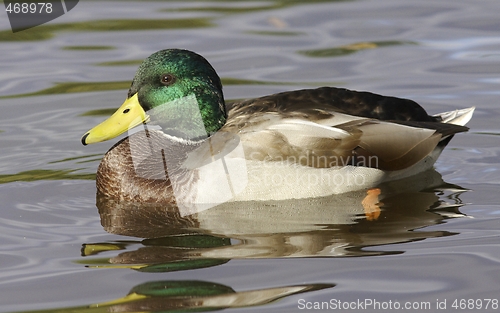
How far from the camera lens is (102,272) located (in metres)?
5.99

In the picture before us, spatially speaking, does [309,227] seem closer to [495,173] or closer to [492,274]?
[492,274]

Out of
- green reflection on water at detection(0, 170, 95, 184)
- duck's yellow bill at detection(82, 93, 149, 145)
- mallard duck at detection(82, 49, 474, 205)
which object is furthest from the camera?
green reflection on water at detection(0, 170, 95, 184)

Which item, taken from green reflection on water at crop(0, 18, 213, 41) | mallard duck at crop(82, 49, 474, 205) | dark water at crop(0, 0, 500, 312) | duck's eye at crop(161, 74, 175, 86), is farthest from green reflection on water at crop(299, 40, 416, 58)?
duck's eye at crop(161, 74, 175, 86)

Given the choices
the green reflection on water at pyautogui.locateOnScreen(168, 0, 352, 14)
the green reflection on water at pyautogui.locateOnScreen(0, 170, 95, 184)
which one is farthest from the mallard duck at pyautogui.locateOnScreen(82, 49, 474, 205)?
the green reflection on water at pyautogui.locateOnScreen(168, 0, 352, 14)

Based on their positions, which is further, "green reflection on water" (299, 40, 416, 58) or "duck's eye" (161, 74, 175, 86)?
"green reflection on water" (299, 40, 416, 58)

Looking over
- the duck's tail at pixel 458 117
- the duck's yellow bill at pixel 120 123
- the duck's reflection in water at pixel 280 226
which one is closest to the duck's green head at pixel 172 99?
the duck's yellow bill at pixel 120 123

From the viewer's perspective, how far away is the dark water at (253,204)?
5715 mm

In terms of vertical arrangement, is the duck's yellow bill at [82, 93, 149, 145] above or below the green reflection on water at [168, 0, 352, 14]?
below

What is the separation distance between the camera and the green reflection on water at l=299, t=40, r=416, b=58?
11617 mm

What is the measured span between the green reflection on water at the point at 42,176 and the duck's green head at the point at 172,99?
3.04 feet

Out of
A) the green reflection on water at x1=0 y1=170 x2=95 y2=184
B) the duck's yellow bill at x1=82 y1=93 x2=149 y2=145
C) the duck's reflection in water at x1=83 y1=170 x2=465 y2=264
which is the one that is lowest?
the duck's reflection in water at x1=83 y1=170 x2=465 y2=264

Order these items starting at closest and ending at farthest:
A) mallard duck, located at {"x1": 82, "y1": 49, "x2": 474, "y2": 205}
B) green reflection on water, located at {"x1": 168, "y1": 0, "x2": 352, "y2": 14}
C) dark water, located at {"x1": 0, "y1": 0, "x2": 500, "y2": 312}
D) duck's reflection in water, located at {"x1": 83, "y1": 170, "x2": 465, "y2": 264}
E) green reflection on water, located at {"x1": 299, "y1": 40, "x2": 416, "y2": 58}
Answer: dark water, located at {"x1": 0, "y1": 0, "x2": 500, "y2": 312}, duck's reflection in water, located at {"x1": 83, "y1": 170, "x2": 465, "y2": 264}, mallard duck, located at {"x1": 82, "y1": 49, "x2": 474, "y2": 205}, green reflection on water, located at {"x1": 299, "y1": 40, "x2": 416, "y2": 58}, green reflection on water, located at {"x1": 168, "y1": 0, "x2": 352, "y2": 14}

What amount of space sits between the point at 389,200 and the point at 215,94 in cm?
168

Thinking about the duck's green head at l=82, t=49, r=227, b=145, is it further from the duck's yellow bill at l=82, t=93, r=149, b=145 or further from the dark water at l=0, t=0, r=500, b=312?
the dark water at l=0, t=0, r=500, b=312
